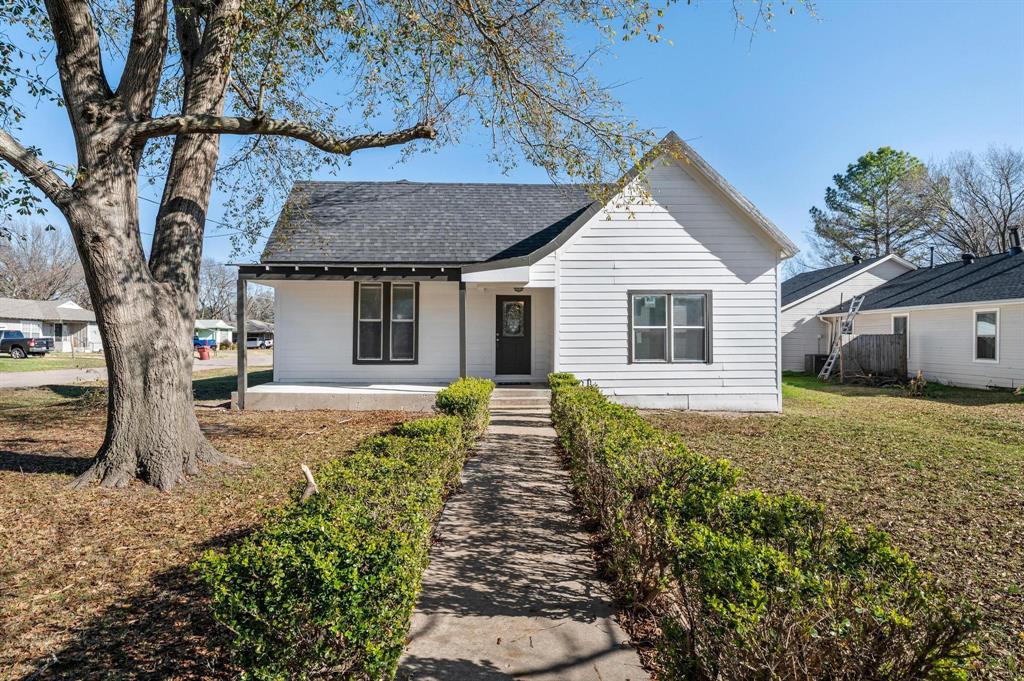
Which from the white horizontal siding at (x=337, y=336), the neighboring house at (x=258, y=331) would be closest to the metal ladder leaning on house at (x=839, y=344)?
the white horizontal siding at (x=337, y=336)

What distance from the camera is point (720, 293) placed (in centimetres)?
1114

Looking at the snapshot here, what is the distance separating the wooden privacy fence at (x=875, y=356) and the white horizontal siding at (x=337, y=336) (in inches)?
566

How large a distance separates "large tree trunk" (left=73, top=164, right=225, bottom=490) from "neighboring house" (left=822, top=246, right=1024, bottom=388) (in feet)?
61.6

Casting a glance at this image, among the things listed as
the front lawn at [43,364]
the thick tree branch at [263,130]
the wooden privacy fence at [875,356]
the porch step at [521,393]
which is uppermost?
the thick tree branch at [263,130]

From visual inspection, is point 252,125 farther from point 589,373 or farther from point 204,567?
point 589,373

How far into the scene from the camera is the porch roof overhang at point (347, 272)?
11.3m

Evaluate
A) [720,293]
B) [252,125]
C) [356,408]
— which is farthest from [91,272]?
[720,293]

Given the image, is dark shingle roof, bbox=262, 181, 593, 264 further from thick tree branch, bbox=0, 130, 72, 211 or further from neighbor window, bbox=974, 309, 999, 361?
neighbor window, bbox=974, 309, 999, 361

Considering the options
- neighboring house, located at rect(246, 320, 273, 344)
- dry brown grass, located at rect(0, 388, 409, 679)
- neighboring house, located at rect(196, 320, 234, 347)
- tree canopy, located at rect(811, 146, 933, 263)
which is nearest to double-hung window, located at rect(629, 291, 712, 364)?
dry brown grass, located at rect(0, 388, 409, 679)

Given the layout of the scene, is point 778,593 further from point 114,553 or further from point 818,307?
point 818,307

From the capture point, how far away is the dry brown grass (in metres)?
2.70

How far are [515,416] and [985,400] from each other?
12011mm

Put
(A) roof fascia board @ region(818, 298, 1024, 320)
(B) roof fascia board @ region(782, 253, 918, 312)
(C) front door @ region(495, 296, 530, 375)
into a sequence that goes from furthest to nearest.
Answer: (B) roof fascia board @ region(782, 253, 918, 312) < (A) roof fascia board @ region(818, 298, 1024, 320) < (C) front door @ region(495, 296, 530, 375)

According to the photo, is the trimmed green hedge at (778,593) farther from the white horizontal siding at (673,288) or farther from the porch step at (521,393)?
the porch step at (521,393)
